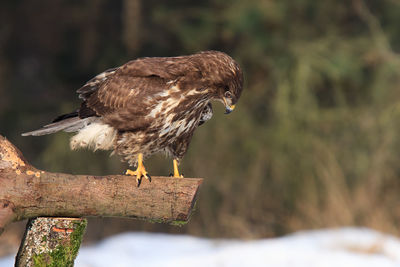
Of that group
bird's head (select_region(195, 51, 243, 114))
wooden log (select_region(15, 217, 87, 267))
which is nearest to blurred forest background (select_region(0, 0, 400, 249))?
bird's head (select_region(195, 51, 243, 114))

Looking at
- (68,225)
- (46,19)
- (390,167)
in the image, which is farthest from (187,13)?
(68,225)

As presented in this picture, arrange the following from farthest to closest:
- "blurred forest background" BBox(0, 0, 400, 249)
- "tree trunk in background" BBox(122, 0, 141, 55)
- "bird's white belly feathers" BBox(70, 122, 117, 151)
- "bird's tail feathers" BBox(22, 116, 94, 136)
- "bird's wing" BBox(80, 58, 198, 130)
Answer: "tree trunk in background" BBox(122, 0, 141, 55) → "blurred forest background" BBox(0, 0, 400, 249) → "bird's tail feathers" BBox(22, 116, 94, 136) → "bird's white belly feathers" BBox(70, 122, 117, 151) → "bird's wing" BBox(80, 58, 198, 130)

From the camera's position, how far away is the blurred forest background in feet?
29.5

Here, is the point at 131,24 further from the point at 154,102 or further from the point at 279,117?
the point at 154,102

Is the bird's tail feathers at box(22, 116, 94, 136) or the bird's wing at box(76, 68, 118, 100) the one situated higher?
the bird's wing at box(76, 68, 118, 100)

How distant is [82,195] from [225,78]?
103 centimetres

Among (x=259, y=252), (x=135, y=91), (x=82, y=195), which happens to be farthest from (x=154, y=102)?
(x=259, y=252)

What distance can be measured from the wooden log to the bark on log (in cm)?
8

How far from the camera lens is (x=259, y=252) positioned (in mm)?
7121

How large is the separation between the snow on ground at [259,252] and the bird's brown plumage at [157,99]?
268cm

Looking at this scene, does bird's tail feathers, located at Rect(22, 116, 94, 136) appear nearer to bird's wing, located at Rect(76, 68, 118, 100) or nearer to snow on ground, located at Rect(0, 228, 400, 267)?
bird's wing, located at Rect(76, 68, 118, 100)

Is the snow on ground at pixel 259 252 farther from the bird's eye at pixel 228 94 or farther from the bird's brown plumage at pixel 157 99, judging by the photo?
the bird's eye at pixel 228 94

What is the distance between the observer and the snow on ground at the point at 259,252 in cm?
678

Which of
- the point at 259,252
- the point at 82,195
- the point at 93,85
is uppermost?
the point at 259,252
